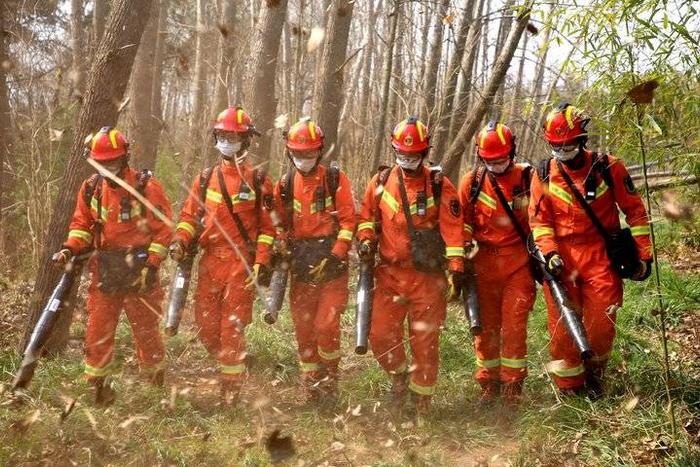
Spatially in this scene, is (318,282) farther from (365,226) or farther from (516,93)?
(516,93)

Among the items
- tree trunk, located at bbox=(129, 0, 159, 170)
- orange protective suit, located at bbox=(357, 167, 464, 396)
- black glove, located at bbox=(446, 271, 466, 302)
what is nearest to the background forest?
orange protective suit, located at bbox=(357, 167, 464, 396)

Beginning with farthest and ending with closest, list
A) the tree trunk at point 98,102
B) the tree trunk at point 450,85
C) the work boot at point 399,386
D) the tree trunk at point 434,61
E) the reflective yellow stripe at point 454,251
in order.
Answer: the tree trunk at point 434,61 < the tree trunk at point 450,85 < the tree trunk at point 98,102 < the work boot at point 399,386 < the reflective yellow stripe at point 454,251

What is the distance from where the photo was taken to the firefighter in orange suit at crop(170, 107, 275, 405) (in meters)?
4.91

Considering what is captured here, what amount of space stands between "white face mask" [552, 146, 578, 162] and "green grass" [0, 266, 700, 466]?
1698 mm

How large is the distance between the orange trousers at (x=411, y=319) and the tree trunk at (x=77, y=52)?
6206mm

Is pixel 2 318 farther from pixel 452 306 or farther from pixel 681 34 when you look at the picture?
pixel 681 34

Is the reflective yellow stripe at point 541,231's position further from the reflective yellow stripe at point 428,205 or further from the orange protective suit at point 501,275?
the reflective yellow stripe at point 428,205

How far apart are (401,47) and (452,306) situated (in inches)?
353

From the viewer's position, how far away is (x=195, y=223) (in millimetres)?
5020

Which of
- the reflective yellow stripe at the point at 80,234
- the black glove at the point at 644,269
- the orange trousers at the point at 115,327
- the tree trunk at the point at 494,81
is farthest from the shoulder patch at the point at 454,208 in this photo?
the reflective yellow stripe at the point at 80,234

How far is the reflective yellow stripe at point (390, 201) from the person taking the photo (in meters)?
4.79

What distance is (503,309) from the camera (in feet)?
15.5

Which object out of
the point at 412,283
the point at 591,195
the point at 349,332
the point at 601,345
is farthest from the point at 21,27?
the point at 601,345

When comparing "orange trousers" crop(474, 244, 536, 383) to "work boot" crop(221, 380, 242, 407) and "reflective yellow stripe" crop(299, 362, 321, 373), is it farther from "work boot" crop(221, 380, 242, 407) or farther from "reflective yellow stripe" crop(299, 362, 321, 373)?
"work boot" crop(221, 380, 242, 407)
